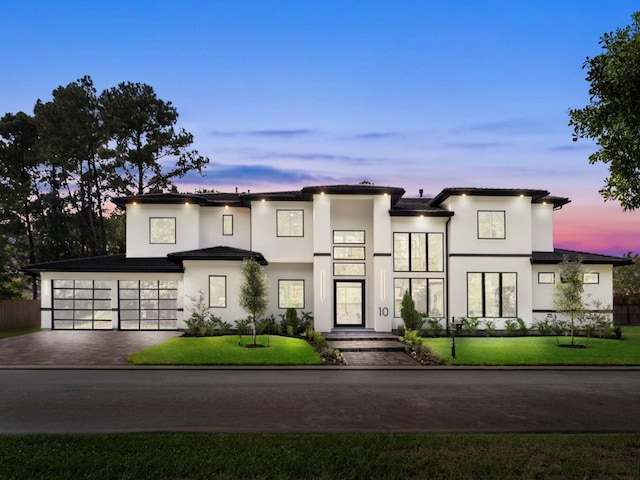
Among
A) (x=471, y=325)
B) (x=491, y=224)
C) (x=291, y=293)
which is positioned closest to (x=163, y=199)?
(x=291, y=293)

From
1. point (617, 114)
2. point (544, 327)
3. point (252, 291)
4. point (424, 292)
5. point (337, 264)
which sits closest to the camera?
point (617, 114)

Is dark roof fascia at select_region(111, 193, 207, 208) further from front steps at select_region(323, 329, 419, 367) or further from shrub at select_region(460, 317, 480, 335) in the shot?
shrub at select_region(460, 317, 480, 335)

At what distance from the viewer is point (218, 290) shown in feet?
76.8

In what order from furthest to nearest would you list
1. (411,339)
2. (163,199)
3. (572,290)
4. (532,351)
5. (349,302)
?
1. (163,199)
2. (349,302)
3. (572,290)
4. (411,339)
5. (532,351)

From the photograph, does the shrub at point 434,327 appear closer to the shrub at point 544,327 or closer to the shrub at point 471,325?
the shrub at point 471,325

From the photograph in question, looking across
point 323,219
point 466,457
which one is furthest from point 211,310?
point 466,457

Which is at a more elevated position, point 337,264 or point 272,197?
point 272,197

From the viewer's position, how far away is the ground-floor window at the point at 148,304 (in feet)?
79.2

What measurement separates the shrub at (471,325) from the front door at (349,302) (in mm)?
5425

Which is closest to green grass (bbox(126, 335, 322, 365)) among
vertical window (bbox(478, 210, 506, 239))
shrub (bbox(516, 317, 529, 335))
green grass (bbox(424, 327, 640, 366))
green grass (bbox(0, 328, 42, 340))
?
green grass (bbox(424, 327, 640, 366))

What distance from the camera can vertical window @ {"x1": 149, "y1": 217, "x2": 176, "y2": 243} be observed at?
982 inches

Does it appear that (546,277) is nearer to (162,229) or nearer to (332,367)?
(332,367)

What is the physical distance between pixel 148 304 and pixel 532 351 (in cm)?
1960

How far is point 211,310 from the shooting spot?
23.3m
